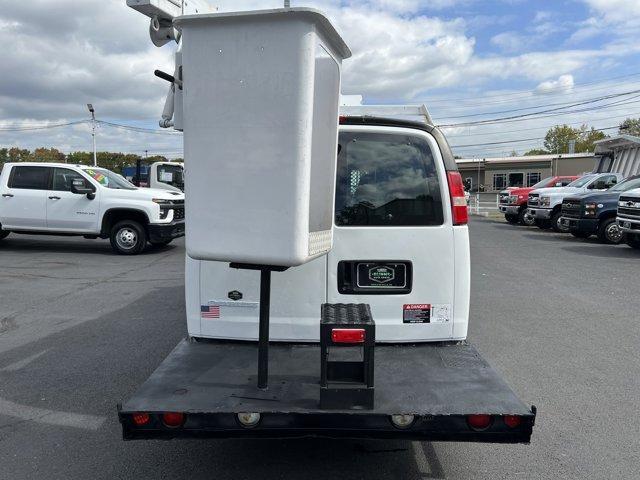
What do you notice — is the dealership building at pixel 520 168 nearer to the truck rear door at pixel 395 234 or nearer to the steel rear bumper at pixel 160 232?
the steel rear bumper at pixel 160 232

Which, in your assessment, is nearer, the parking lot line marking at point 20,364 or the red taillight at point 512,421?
the red taillight at point 512,421

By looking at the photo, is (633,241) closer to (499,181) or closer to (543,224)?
(543,224)

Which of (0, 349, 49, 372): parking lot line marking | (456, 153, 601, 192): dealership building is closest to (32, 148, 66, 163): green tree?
(456, 153, 601, 192): dealership building

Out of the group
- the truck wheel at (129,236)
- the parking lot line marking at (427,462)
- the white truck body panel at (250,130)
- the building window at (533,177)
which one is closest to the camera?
the white truck body panel at (250,130)

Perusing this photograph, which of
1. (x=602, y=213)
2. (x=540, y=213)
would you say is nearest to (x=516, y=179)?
(x=540, y=213)

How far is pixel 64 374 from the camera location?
491 cm

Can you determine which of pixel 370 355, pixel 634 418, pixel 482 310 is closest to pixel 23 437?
pixel 370 355

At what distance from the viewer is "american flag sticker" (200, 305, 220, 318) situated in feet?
12.0

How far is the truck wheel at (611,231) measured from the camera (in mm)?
15078

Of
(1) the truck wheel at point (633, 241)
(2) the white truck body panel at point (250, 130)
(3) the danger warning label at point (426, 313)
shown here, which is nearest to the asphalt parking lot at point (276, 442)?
(3) the danger warning label at point (426, 313)

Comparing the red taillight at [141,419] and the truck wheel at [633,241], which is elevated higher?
the truck wheel at [633,241]

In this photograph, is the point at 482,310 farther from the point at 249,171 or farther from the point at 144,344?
the point at 249,171

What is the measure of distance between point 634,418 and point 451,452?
1.57 m

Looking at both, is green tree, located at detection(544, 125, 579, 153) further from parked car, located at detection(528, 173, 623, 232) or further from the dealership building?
parked car, located at detection(528, 173, 623, 232)
